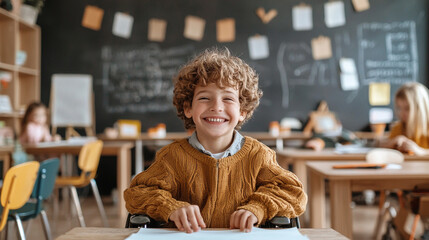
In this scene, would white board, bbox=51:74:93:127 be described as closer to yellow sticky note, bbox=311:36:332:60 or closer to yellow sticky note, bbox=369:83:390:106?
yellow sticky note, bbox=311:36:332:60

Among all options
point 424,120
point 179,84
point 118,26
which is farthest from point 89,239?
point 118,26

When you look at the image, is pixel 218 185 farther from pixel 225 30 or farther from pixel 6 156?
pixel 225 30

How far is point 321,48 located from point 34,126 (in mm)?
3487

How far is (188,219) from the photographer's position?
31.5 inches

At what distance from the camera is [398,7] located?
4.90 metres

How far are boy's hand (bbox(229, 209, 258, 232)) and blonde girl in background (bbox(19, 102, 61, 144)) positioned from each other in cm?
312

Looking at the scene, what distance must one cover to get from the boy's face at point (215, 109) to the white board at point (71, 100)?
419 centimetres

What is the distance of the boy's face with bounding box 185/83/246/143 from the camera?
991 millimetres

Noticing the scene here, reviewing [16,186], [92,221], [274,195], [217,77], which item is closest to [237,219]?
[274,195]

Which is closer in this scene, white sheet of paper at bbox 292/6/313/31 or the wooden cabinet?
the wooden cabinet

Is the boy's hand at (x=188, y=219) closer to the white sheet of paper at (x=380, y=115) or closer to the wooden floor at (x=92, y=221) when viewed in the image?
the wooden floor at (x=92, y=221)

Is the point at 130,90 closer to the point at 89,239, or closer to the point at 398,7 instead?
the point at 398,7

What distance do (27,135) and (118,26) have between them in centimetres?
207

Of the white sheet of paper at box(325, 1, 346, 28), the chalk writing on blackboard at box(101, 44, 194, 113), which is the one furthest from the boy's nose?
the white sheet of paper at box(325, 1, 346, 28)
